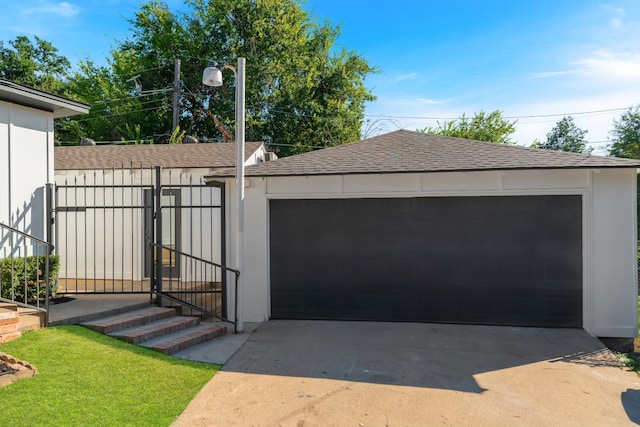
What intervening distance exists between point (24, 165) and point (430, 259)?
747cm

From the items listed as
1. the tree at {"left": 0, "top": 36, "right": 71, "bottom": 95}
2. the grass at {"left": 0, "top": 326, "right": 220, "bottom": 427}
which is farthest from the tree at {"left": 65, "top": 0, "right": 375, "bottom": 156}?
the grass at {"left": 0, "top": 326, "right": 220, "bottom": 427}

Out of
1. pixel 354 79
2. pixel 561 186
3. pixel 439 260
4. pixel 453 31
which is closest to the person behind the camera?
pixel 561 186

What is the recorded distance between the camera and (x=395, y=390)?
414 cm

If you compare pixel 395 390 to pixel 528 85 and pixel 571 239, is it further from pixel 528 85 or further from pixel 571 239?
pixel 528 85

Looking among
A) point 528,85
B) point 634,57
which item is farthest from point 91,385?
point 528,85

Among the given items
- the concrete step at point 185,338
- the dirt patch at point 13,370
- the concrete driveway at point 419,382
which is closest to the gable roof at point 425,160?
the concrete step at point 185,338

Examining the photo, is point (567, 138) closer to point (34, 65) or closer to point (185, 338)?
point (185, 338)

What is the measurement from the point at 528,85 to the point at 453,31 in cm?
415

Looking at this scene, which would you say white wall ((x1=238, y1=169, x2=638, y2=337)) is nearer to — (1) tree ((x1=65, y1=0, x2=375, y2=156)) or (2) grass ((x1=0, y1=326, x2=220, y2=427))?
(2) grass ((x1=0, y1=326, x2=220, y2=427))

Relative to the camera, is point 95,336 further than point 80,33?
No

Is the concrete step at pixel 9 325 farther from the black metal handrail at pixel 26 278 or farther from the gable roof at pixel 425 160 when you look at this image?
the gable roof at pixel 425 160

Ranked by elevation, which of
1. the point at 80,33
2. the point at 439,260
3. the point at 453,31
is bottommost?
the point at 439,260

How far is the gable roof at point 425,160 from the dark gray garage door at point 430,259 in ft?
2.16

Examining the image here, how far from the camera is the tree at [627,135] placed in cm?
2836
